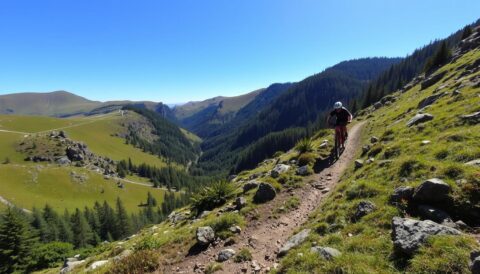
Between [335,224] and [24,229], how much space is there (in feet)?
218

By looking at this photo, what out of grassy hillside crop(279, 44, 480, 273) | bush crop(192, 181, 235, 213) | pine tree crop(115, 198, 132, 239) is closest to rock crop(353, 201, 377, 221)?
grassy hillside crop(279, 44, 480, 273)

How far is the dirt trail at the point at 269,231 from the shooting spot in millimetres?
10486

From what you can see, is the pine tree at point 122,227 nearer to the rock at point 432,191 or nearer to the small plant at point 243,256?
the small plant at point 243,256

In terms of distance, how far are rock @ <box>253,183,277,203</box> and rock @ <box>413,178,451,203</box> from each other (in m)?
8.00

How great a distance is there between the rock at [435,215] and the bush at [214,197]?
12.3 m

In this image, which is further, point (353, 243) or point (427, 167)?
point (427, 167)

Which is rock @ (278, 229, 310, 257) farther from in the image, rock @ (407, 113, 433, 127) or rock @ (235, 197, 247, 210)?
rock @ (407, 113, 433, 127)

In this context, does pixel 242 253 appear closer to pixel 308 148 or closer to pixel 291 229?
pixel 291 229

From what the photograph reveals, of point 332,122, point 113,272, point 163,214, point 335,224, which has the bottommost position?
point 163,214

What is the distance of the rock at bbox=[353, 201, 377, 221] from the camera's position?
32.1 feet

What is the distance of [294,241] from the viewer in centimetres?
1041

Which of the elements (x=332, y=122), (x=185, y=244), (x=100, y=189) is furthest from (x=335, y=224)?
(x=100, y=189)

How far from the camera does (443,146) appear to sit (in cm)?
1180

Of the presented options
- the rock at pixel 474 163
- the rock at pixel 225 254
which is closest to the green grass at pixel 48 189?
the rock at pixel 225 254
